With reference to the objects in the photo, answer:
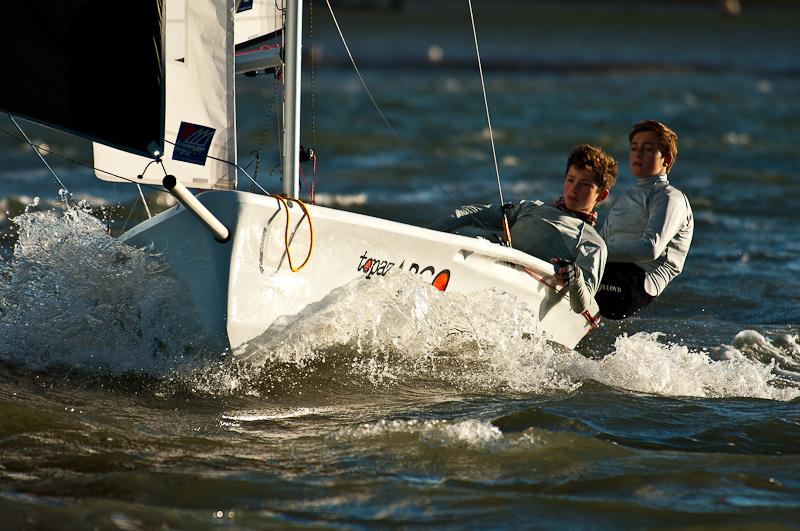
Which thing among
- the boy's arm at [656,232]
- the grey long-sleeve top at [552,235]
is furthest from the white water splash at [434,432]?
the boy's arm at [656,232]

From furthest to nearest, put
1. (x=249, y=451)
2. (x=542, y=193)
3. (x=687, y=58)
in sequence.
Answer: (x=687, y=58)
(x=542, y=193)
(x=249, y=451)

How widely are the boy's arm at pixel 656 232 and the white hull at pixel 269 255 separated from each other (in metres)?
1.10

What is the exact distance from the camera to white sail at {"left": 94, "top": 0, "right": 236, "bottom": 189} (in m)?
5.03

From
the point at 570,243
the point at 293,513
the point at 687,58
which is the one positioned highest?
the point at 687,58

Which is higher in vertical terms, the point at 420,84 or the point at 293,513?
the point at 420,84

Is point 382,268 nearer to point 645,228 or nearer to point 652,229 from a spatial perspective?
point 652,229

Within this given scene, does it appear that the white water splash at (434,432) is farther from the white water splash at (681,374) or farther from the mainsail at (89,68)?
the mainsail at (89,68)

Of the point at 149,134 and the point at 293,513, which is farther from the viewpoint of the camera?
the point at 149,134

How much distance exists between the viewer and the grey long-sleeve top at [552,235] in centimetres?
599

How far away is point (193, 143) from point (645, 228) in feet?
8.74

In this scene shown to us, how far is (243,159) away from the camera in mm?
14242

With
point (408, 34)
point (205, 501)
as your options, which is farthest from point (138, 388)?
point (408, 34)

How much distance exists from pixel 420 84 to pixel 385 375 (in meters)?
21.3

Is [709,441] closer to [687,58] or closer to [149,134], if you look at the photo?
[149,134]
